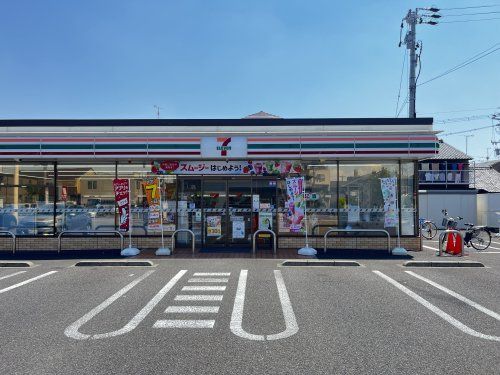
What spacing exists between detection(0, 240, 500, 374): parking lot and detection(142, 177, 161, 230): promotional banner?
10.2ft

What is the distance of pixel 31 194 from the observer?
13.0 m

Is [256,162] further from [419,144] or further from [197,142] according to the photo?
[419,144]

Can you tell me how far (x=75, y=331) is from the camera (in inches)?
208

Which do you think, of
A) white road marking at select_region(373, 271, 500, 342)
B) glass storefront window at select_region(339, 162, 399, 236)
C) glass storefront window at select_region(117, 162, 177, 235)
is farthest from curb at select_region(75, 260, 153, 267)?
glass storefront window at select_region(339, 162, 399, 236)

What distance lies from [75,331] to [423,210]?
22264 mm

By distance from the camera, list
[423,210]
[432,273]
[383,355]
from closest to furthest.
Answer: [383,355] → [432,273] → [423,210]

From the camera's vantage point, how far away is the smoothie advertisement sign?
1266 cm

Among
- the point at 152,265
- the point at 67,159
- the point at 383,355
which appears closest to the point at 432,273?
the point at 383,355

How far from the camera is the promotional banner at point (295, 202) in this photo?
12.1 meters

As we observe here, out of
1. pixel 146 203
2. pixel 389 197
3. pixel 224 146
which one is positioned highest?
pixel 224 146

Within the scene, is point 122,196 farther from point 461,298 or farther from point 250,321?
point 461,298

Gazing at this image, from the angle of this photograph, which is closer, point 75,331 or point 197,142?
point 75,331

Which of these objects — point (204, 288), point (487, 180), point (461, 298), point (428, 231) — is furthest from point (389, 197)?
point (487, 180)

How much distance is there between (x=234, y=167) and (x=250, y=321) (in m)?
7.55
